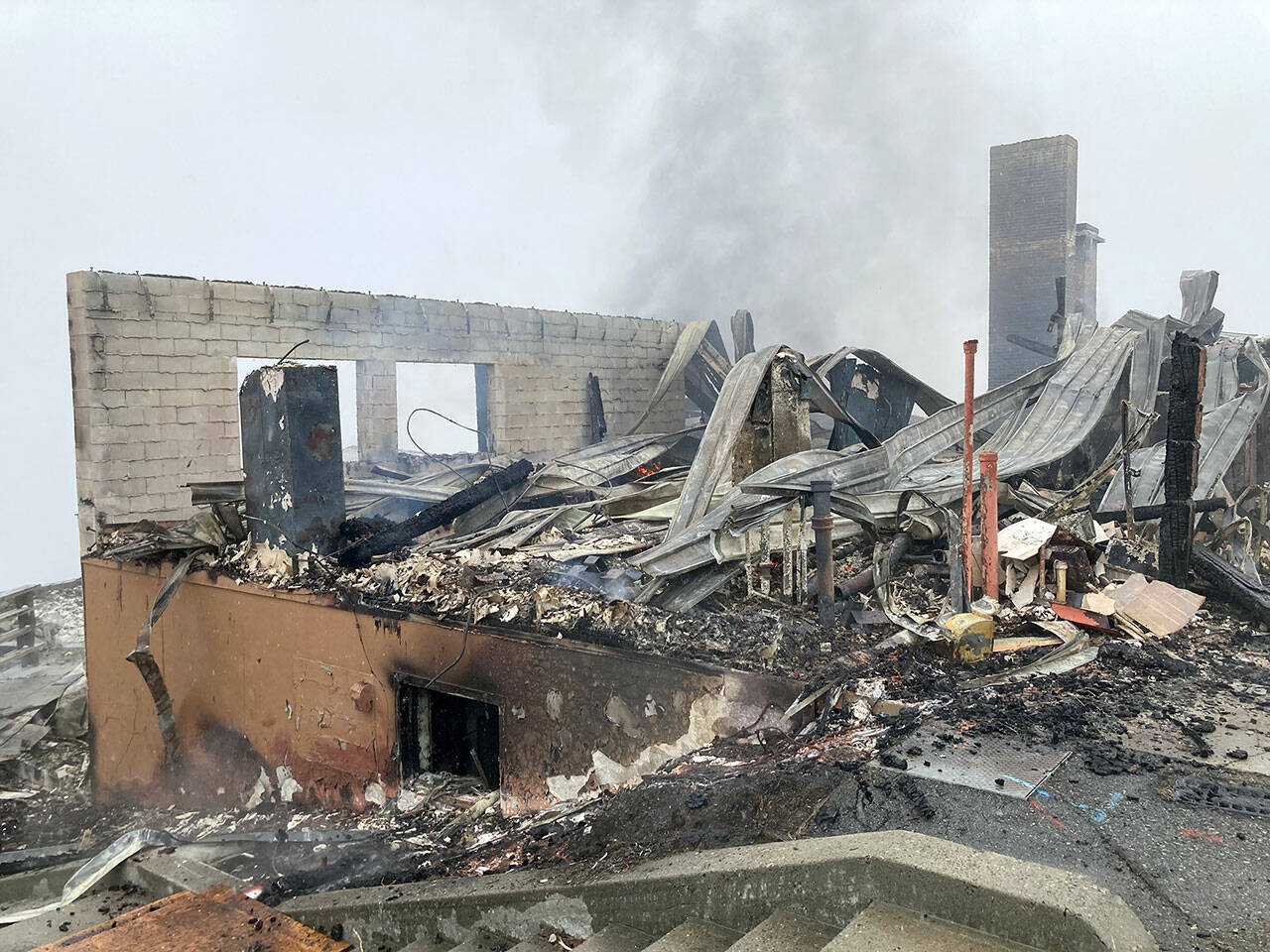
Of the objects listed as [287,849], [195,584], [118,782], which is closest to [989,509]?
[287,849]

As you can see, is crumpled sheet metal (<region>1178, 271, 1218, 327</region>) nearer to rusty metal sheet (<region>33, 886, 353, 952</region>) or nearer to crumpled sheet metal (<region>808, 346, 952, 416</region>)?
crumpled sheet metal (<region>808, 346, 952, 416</region>)

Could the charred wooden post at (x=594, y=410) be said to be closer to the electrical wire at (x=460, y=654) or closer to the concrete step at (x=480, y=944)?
the electrical wire at (x=460, y=654)

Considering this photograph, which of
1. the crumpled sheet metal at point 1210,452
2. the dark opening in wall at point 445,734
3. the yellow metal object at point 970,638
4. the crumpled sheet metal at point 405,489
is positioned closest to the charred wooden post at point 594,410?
the crumpled sheet metal at point 405,489

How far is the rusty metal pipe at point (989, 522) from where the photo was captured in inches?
209

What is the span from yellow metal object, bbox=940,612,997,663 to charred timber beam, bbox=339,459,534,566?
4389mm

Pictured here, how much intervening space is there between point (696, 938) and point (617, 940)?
1.02 ft

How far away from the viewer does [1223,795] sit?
3.38m

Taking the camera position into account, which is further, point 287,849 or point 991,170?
point 991,170

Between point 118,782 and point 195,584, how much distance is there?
257cm

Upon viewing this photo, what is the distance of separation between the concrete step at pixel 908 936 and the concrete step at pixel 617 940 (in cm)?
78

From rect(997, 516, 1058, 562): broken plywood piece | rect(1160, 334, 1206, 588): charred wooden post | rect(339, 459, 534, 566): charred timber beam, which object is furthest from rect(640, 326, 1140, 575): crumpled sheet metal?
rect(339, 459, 534, 566): charred timber beam

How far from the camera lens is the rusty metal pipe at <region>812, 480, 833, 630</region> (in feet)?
18.1

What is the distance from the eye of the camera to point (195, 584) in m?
7.70

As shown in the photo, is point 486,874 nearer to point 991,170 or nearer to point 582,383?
point 582,383
